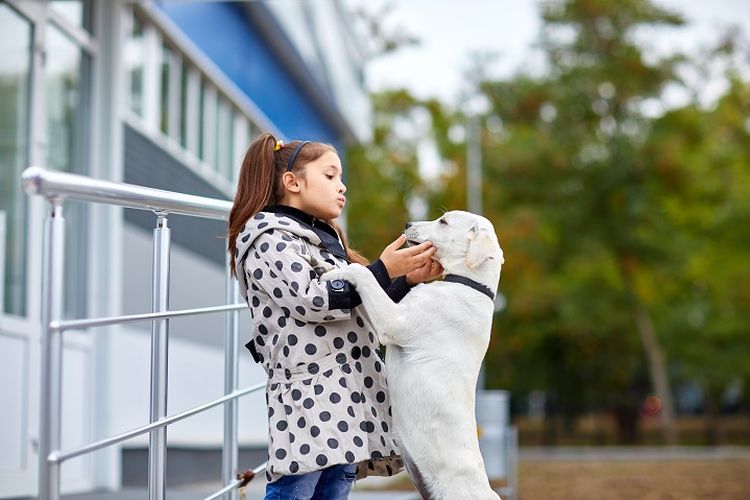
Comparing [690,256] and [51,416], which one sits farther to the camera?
[690,256]

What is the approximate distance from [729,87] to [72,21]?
93.2 ft

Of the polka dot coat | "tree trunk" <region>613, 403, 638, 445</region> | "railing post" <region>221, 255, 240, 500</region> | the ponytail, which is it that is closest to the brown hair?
the ponytail

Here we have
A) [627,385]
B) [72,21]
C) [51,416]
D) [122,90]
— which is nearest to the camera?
[51,416]

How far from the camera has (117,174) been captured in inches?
327

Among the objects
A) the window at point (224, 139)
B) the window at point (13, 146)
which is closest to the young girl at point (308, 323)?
the window at point (13, 146)

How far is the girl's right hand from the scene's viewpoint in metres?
3.50

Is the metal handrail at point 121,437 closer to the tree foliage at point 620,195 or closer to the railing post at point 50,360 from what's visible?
the railing post at point 50,360

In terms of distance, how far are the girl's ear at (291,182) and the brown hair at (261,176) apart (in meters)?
0.04

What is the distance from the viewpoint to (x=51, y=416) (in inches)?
116

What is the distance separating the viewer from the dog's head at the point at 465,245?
3.62 meters

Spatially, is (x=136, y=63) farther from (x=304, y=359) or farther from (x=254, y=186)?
(x=304, y=359)

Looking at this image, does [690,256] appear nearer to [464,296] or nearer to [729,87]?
[729,87]

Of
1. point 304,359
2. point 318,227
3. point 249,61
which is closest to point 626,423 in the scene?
point 249,61

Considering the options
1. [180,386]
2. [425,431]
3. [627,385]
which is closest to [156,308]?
[425,431]
